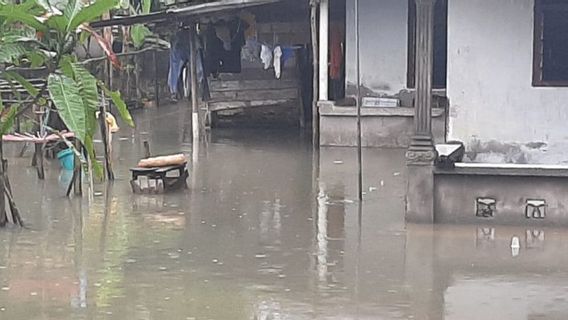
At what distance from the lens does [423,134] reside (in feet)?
40.8

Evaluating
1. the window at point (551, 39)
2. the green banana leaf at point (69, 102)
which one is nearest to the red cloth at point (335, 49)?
the window at point (551, 39)

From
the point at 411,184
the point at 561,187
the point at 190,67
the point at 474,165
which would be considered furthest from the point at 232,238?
the point at 190,67

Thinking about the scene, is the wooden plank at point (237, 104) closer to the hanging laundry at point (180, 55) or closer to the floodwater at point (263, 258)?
the hanging laundry at point (180, 55)

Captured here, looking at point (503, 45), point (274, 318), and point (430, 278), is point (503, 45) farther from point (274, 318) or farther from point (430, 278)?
point (274, 318)

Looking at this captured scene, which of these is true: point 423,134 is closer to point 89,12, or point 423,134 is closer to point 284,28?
point 89,12

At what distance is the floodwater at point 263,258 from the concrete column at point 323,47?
4102mm

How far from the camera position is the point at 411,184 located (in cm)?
1244

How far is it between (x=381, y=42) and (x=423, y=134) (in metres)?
8.33

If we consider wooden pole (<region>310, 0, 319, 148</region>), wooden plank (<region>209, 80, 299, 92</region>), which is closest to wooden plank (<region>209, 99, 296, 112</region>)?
wooden plank (<region>209, 80, 299, 92</region>)

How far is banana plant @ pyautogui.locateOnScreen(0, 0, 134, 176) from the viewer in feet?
30.5

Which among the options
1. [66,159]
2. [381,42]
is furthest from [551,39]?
[66,159]

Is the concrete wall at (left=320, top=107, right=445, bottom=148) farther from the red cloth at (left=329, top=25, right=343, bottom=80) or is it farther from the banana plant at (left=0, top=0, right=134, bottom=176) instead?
the banana plant at (left=0, top=0, right=134, bottom=176)

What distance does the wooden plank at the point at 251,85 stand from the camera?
24.1 m

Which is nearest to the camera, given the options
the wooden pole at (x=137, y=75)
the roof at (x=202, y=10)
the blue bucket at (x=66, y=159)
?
the blue bucket at (x=66, y=159)
